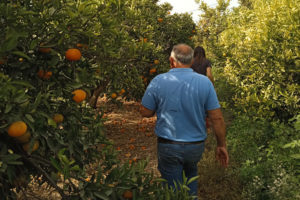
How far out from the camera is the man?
264cm

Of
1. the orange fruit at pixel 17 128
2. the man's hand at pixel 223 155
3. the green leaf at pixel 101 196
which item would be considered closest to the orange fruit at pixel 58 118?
the orange fruit at pixel 17 128

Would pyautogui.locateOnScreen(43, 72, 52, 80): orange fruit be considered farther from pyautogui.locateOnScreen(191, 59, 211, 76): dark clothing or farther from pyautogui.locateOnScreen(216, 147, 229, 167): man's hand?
pyautogui.locateOnScreen(191, 59, 211, 76): dark clothing

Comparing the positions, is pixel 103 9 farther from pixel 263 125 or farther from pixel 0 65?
pixel 263 125

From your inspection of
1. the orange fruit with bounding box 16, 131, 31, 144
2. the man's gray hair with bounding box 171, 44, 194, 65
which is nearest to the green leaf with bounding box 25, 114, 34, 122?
the orange fruit with bounding box 16, 131, 31, 144

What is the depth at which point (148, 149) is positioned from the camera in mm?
6238

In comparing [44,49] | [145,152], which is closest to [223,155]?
[44,49]

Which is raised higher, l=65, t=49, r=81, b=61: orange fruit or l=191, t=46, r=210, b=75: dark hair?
l=191, t=46, r=210, b=75: dark hair

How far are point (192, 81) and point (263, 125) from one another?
10.8ft

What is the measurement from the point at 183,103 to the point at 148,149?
12.3 ft

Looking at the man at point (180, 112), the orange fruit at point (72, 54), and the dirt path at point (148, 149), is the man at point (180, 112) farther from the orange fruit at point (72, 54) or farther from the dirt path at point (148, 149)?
the orange fruit at point (72, 54)

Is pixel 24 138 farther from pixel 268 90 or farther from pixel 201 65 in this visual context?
pixel 201 65

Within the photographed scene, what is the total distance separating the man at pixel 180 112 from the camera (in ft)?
8.67

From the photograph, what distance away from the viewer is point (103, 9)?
8.14ft

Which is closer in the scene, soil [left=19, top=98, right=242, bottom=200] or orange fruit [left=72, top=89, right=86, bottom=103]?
orange fruit [left=72, top=89, right=86, bottom=103]
